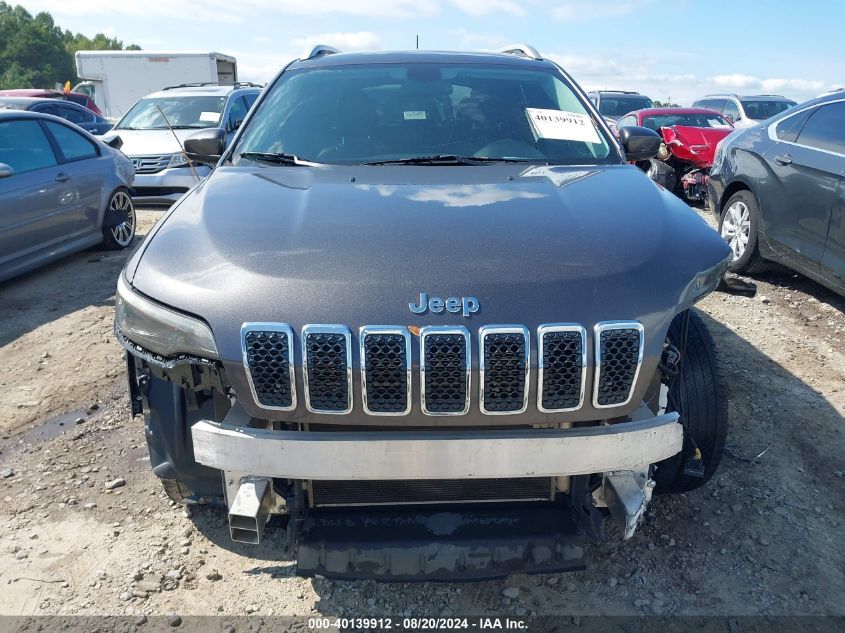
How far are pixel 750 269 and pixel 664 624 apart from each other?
14.9 ft

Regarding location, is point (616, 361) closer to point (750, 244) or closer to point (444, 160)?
point (444, 160)

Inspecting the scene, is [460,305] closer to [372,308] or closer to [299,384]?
[372,308]

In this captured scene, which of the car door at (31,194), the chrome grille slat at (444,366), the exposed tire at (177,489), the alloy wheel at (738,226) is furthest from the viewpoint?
the alloy wheel at (738,226)

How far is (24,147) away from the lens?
6.21m

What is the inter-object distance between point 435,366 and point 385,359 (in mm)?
139

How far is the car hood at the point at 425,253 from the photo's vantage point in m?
1.93

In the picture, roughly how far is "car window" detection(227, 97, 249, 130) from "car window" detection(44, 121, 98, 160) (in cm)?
303

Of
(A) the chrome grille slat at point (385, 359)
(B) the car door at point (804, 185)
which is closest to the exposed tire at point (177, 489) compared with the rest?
(A) the chrome grille slat at point (385, 359)

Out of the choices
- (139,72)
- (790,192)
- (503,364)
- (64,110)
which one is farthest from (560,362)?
(139,72)

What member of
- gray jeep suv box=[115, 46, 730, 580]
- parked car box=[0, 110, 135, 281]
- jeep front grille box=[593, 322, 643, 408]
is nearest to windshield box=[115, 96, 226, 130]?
parked car box=[0, 110, 135, 281]

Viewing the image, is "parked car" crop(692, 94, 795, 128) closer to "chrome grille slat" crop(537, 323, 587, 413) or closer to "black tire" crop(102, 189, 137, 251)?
"black tire" crop(102, 189, 137, 251)

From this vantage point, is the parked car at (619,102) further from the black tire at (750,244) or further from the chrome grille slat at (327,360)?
the chrome grille slat at (327,360)

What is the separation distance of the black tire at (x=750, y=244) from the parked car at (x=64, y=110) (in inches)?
396

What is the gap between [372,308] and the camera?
1.90 meters
